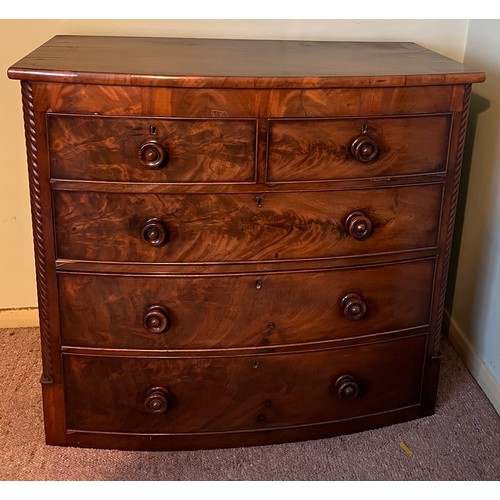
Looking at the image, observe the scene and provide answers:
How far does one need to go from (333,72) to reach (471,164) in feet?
2.46

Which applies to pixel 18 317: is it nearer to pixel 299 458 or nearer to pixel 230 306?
pixel 230 306

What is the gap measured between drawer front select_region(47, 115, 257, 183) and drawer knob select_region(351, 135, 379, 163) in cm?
22

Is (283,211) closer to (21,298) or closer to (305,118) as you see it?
(305,118)

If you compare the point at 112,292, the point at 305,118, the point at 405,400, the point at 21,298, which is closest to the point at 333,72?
the point at 305,118

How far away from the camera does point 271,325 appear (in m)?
1.73

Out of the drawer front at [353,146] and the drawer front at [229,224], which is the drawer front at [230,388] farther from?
the drawer front at [353,146]

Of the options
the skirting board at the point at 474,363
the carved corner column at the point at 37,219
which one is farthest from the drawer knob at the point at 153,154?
the skirting board at the point at 474,363

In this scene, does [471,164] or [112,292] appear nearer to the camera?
[112,292]

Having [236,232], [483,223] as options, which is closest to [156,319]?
[236,232]

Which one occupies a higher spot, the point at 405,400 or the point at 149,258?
the point at 149,258

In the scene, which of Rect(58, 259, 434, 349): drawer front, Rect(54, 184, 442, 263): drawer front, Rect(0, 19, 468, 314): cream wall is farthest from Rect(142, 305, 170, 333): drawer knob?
Rect(0, 19, 468, 314): cream wall

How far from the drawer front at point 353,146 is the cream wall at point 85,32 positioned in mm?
544

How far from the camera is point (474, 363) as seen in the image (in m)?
2.13

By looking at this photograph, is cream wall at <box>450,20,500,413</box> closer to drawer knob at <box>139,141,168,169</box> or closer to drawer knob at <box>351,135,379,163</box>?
drawer knob at <box>351,135,379,163</box>
